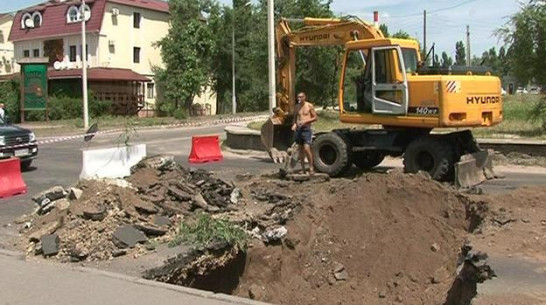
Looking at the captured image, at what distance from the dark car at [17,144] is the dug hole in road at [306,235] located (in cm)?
698

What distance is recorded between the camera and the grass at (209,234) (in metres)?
8.49

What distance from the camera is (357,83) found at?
47.8 ft

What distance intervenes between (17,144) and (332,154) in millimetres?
8255

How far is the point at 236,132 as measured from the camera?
71.6 feet

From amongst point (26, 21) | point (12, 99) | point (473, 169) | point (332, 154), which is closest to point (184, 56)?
point (12, 99)

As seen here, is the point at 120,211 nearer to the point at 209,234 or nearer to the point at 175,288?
the point at 209,234

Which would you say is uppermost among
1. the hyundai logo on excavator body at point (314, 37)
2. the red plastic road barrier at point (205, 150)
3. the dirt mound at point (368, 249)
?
the hyundai logo on excavator body at point (314, 37)

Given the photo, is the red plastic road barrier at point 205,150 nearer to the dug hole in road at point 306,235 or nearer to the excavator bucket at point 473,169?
the dug hole in road at point 306,235

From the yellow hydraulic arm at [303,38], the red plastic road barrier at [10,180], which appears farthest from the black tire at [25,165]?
the yellow hydraulic arm at [303,38]

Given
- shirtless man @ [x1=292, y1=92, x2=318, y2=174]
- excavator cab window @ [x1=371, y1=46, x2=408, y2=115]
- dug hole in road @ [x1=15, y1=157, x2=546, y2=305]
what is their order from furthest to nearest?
shirtless man @ [x1=292, y1=92, x2=318, y2=174]
excavator cab window @ [x1=371, y1=46, x2=408, y2=115]
dug hole in road @ [x1=15, y1=157, x2=546, y2=305]

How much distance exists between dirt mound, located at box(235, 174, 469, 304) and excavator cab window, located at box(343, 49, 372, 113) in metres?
3.99

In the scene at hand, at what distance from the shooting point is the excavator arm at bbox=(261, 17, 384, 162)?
1598 centimetres

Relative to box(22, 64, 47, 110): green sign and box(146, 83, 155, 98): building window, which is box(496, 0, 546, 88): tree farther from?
box(146, 83, 155, 98): building window

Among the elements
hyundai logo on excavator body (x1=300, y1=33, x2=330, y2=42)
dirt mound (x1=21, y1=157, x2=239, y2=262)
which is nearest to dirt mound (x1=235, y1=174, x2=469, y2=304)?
dirt mound (x1=21, y1=157, x2=239, y2=262)
